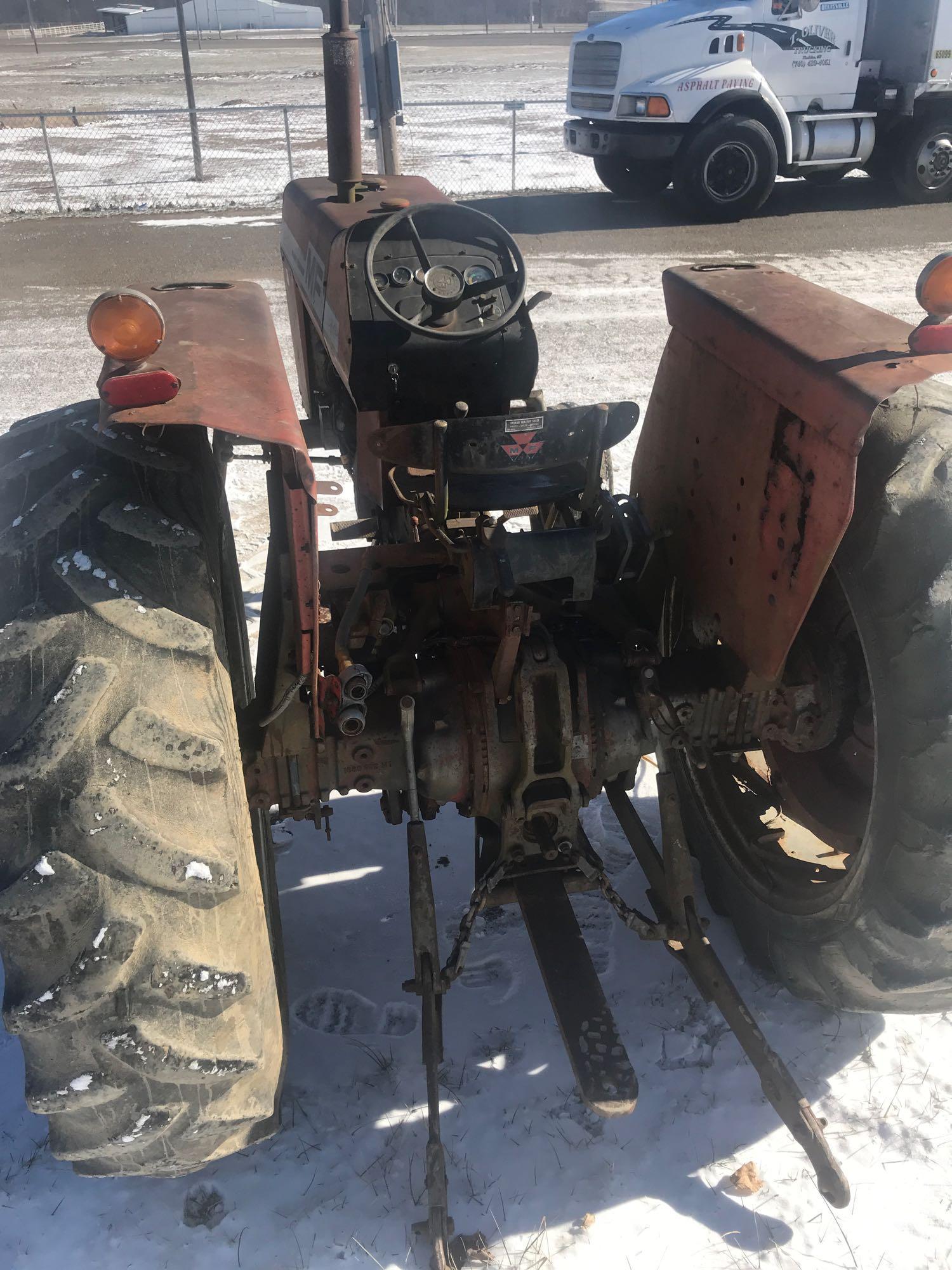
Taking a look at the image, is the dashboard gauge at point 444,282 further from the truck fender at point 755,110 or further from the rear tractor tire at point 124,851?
the truck fender at point 755,110

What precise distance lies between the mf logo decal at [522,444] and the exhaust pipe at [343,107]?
1853mm

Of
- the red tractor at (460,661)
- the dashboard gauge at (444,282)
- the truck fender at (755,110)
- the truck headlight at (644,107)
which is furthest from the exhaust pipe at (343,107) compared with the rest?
the truck fender at (755,110)

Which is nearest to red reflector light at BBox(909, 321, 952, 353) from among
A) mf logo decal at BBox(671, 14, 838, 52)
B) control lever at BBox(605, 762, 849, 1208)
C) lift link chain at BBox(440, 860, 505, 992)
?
control lever at BBox(605, 762, 849, 1208)

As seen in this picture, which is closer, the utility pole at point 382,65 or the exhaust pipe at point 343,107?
the exhaust pipe at point 343,107

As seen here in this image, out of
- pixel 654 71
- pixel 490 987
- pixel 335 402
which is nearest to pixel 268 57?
pixel 654 71

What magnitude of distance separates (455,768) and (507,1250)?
1.05m

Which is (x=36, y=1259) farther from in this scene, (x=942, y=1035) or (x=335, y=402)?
(x=335, y=402)

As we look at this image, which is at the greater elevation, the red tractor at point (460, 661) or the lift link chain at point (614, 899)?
the red tractor at point (460, 661)

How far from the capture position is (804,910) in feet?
8.11

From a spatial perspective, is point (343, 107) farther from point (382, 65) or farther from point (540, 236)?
point (540, 236)

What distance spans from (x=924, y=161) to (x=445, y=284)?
12412mm

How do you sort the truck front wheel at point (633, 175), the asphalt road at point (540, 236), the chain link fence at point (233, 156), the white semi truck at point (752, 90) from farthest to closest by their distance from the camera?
the chain link fence at point (233, 156)
the truck front wheel at point (633, 175)
the white semi truck at point (752, 90)
the asphalt road at point (540, 236)

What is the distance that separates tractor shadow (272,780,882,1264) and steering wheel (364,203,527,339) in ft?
5.46

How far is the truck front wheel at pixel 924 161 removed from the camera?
1246 cm
